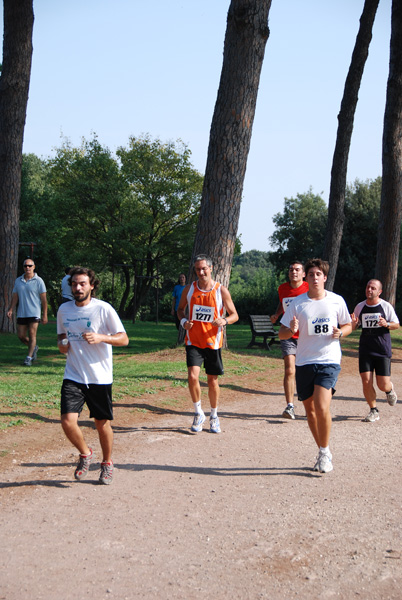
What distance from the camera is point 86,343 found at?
18.8 feet

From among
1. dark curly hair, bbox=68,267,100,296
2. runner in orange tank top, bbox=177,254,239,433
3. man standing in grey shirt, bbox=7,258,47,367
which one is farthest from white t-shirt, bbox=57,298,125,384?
man standing in grey shirt, bbox=7,258,47,367

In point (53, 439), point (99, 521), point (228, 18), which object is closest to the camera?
point (99, 521)

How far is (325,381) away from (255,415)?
2982 mm

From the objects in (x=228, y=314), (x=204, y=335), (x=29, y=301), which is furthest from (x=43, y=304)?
(x=228, y=314)

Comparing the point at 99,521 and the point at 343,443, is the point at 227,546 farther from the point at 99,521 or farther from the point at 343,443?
the point at 343,443

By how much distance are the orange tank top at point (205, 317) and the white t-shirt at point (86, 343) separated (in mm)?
2396

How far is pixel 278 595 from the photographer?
3.62 metres

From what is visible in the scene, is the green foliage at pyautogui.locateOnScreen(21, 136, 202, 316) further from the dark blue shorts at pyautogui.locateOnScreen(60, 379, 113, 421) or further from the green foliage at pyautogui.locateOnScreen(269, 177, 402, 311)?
the dark blue shorts at pyautogui.locateOnScreen(60, 379, 113, 421)

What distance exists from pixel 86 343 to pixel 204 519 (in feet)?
6.13

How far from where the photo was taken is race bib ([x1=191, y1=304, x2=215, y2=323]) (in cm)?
803

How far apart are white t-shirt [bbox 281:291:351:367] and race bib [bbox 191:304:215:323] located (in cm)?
171

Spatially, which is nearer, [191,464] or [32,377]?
[191,464]

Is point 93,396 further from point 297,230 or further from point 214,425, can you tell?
point 297,230

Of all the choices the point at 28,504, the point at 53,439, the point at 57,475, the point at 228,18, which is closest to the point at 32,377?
the point at 53,439
